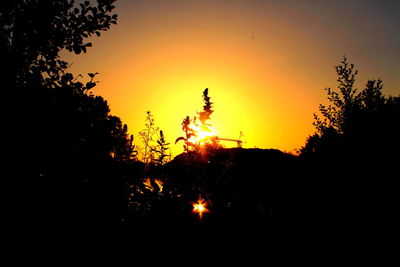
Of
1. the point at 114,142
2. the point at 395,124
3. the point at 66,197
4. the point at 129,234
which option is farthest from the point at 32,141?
the point at 395,124

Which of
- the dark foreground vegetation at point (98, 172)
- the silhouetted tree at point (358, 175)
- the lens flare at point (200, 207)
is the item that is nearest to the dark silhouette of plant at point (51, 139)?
the dark foreground vegetation at point (98, 172)

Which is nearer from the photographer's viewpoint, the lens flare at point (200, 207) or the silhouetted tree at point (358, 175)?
the lens flare at point (200, 207)

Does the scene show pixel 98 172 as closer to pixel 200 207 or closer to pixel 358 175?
pixel 200 207

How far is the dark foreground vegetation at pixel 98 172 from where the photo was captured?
2.64 m

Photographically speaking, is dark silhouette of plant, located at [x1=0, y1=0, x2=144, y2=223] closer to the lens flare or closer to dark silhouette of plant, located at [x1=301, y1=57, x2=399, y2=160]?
the lens flare

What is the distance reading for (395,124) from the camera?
20.4 ft

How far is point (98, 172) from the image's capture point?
282 centimetres

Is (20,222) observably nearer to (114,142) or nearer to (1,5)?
(114,142)

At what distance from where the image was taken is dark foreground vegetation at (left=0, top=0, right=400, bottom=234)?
264 centimetres

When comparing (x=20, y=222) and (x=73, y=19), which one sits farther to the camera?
(x=73, y=19)

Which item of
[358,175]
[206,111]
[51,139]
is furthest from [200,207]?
[358,175]

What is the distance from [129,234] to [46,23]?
370 centimetres

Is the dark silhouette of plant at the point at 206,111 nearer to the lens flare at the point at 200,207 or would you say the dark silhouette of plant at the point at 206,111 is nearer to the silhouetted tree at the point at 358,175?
the lens flare at the point at 200,207

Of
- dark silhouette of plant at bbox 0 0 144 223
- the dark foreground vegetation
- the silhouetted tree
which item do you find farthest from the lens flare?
the silhouetted tree
